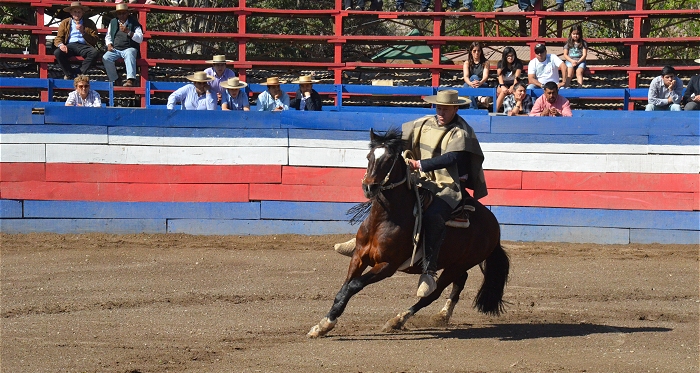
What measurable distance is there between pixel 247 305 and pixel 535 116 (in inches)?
212

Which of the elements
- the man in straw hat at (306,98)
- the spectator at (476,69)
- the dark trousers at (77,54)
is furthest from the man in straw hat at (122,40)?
the spectator at (476,69)

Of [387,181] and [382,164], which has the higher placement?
[382,164]

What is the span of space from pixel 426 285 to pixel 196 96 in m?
7.18

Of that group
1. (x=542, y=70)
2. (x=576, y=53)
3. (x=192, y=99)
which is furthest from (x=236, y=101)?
(x=576, y=53)

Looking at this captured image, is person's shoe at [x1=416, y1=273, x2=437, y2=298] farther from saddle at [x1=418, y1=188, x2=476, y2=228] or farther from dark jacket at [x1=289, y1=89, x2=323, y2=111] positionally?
dark jacket at [x1=289, y1=89, x2=323, y2=111]

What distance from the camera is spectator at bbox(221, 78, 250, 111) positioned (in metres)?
13.9

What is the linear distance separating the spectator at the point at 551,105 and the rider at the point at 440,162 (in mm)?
5096

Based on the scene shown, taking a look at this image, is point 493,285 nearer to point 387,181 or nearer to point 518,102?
point 387,181

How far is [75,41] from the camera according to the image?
15.9 metres

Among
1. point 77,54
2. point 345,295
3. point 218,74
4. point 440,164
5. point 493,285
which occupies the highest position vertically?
point 77,54

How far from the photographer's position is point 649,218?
1238cm

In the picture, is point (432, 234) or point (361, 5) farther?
point (361, 5)

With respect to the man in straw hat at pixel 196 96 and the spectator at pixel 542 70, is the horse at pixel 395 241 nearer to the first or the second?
the man in straw hat at pixel 196 96

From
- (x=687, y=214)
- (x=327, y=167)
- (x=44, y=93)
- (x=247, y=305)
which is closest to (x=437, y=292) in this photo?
(x=247, y=305)
